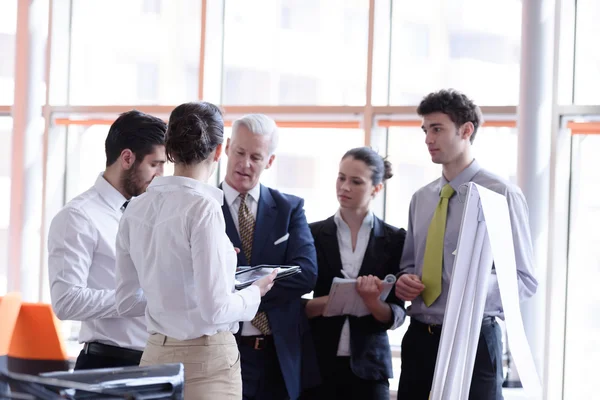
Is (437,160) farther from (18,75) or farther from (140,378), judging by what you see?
(18,75)

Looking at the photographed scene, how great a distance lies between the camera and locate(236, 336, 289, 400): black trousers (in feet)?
10.8

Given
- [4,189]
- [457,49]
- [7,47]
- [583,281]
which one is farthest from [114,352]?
[7,47]

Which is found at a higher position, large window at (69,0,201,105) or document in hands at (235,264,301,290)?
large window at (69,0,201,105)

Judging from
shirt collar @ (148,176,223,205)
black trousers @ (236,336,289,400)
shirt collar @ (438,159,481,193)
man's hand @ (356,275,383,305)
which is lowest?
black trousers @ (236,336,289,400)

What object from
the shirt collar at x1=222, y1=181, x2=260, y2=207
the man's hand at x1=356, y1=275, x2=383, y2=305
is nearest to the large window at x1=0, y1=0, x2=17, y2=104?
the shirt collar at x1=222, y1=181, x2=260, y2=207

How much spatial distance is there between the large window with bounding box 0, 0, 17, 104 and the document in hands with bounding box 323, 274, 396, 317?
170 inches

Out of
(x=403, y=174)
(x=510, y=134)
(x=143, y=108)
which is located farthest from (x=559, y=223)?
(x=143, y=108)

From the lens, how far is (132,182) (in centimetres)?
287

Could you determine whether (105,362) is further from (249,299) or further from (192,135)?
(192,135)

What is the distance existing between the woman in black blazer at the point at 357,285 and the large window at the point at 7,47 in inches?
158

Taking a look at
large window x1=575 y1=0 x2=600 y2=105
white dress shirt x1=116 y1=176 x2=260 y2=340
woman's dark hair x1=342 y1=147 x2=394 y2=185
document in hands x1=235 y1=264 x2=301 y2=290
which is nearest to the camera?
white dress shirt x1=116 y1=176 x2=260 y2=340

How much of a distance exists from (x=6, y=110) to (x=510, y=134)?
13.8ft

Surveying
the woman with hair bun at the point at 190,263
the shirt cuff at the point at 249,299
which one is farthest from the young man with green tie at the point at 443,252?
the woman with hair bun at the point at 190,263

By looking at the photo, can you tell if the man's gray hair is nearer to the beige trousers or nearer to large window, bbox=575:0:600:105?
the beige trousers
